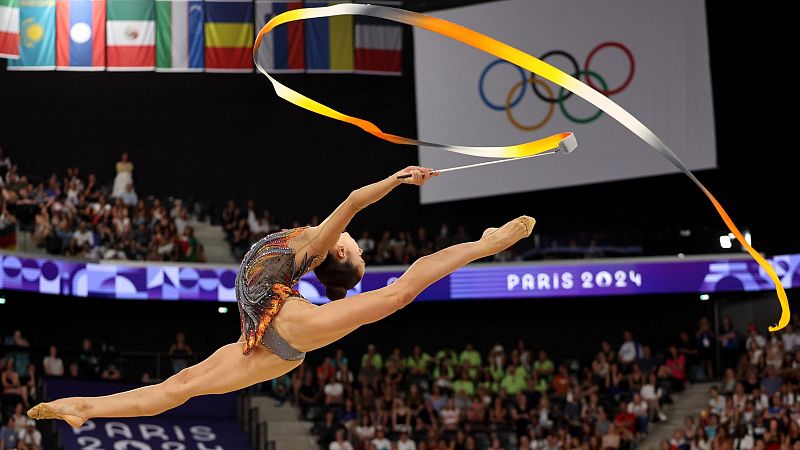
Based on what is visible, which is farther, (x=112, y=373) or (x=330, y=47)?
(x=330, y=47)

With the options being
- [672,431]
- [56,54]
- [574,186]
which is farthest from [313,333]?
[574,186]

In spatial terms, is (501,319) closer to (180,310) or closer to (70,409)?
(180,310)

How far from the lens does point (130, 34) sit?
2289 cm

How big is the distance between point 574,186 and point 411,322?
4871 mm

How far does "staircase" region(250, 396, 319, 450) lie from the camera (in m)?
20.7

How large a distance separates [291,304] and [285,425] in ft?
47.5

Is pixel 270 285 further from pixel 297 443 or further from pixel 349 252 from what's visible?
pixel 297 443

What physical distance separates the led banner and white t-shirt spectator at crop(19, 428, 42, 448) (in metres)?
4.67

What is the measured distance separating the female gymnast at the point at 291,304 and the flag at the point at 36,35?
53.3ft

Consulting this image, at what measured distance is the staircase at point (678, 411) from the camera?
67.3 feet

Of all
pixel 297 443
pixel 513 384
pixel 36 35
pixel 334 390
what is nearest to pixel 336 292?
pixel 297 443

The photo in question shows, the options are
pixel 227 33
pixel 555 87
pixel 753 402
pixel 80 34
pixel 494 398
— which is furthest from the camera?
pixel 555 87

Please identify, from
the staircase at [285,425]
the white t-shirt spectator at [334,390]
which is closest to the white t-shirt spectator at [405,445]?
the staircase at [285,425]

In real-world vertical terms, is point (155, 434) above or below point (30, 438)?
below
